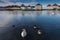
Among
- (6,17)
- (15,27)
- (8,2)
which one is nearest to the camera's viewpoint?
(15,27)

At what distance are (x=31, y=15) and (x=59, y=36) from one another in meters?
2.76

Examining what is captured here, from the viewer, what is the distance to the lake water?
15.2ft

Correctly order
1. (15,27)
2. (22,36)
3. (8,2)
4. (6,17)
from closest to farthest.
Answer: (22,36)
(15,27)
(8,2)
(6,17)

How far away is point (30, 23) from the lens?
6.19m

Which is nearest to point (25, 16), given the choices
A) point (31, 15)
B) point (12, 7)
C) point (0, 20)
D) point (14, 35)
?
point (31, 15)

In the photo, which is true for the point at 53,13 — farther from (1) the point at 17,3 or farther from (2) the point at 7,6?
(2) the point at 7,6

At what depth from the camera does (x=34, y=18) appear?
662 cm

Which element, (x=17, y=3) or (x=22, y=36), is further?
(x=17, y=3)

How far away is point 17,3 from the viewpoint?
645 cm

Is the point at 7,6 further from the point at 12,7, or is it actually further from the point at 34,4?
the point at 34,4

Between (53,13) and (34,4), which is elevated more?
(34,4)

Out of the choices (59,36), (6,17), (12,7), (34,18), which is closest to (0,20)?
(6,17)

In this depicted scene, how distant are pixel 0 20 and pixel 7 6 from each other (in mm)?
829

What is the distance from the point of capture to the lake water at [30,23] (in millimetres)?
4633
